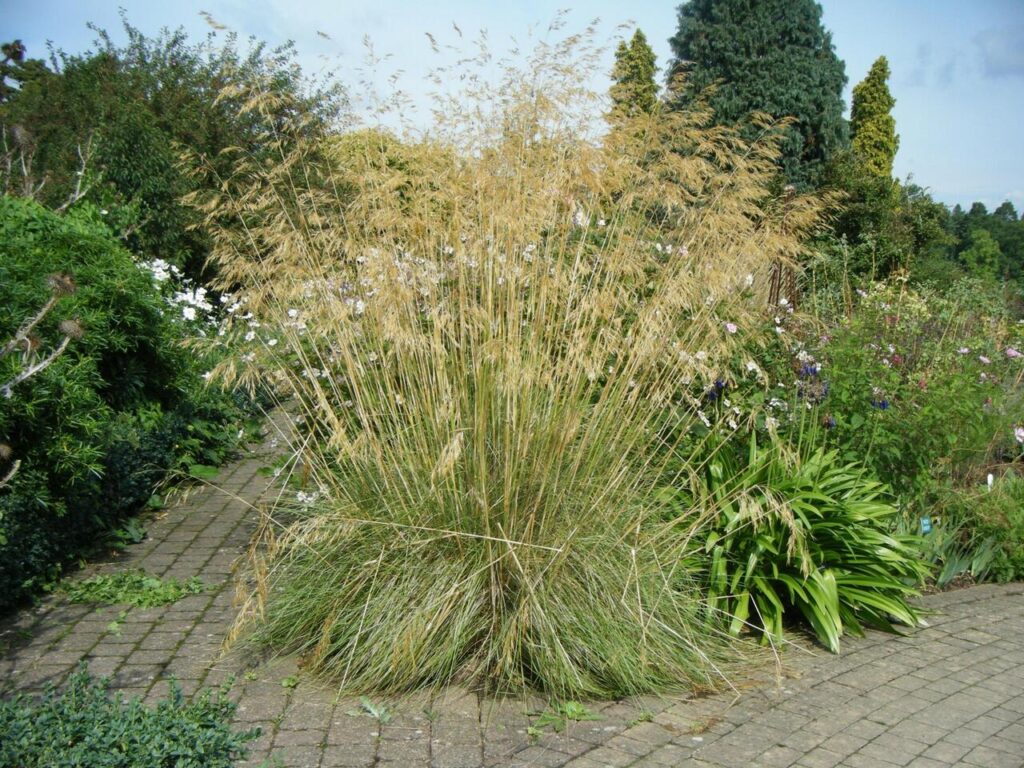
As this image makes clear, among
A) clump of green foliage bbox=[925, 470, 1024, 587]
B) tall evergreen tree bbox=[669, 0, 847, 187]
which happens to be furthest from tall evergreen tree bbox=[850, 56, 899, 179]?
clump of green foliage bbox=[925, 470, 1024, 587]

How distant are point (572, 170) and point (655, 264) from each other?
2.07 feet

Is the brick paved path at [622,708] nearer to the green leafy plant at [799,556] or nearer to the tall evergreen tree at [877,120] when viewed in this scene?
the green leafy plant at [799,556]

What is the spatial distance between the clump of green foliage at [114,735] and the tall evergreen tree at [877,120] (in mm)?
23631

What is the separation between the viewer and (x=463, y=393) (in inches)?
158

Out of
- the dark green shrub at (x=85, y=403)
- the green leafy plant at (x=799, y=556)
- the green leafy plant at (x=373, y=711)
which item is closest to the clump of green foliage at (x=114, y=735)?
the green leafy plant at (x=373, y=711)

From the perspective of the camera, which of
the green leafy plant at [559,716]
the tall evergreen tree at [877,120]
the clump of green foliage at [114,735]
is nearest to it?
the clump of green foliage at [114,735]

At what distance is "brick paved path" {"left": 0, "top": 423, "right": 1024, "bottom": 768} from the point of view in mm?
3305

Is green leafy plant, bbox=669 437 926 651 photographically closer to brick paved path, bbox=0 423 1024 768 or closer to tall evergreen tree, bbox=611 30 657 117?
brick paved path, bbox=0 423 1024 768

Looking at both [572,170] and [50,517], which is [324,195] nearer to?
[572,170]

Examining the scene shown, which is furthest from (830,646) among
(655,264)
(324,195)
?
(324,195)

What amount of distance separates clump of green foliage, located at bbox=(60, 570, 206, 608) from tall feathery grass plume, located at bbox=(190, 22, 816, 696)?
2.43 ft

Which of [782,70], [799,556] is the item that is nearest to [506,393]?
[799,556]

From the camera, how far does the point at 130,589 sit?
15.8 feet

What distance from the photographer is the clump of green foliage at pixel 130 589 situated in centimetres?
466
